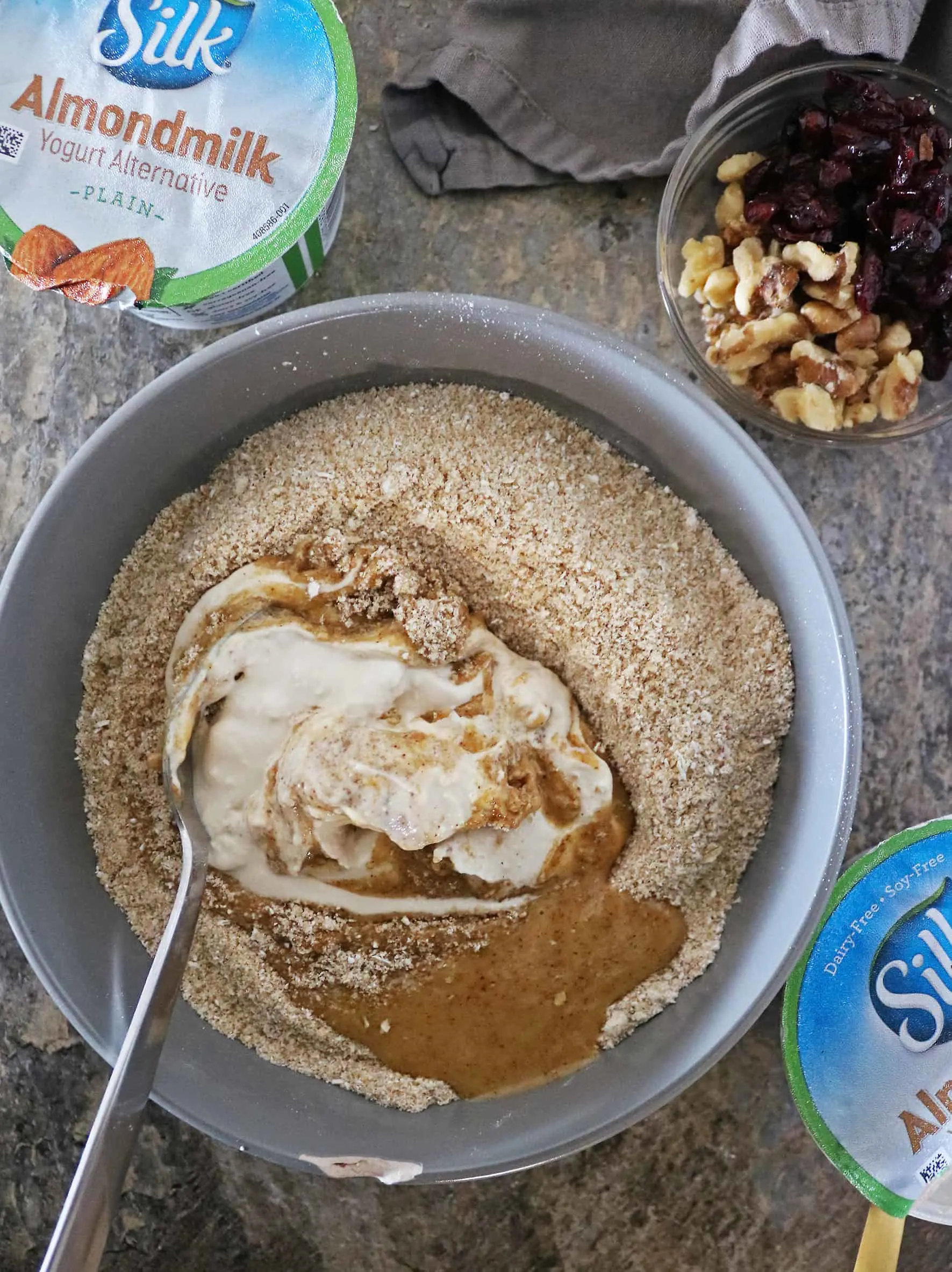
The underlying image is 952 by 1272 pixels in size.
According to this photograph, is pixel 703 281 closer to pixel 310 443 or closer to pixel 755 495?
pixel 755 495

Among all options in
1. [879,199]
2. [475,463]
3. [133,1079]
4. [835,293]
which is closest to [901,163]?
[879,199]

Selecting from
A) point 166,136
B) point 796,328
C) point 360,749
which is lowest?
point 360,749

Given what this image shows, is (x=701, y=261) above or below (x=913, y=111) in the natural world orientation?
below

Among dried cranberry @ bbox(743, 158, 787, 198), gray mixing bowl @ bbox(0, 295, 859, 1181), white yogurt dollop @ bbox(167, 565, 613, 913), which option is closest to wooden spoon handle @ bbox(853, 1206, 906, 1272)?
gray mixing bowl @ bbox(0, 295, 859, 1181)

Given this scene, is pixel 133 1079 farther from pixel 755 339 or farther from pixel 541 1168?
pixel 755 339

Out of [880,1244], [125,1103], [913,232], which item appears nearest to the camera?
[125,1103]

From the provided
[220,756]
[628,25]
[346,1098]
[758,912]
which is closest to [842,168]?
[628,25]

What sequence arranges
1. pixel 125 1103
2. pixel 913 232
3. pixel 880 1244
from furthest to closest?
pixel 880 1244 → pixel 913 232 → pixel 125 1103

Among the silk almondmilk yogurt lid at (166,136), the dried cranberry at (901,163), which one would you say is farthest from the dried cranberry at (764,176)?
the silk almondmilk yogurt lid at (166,136)
